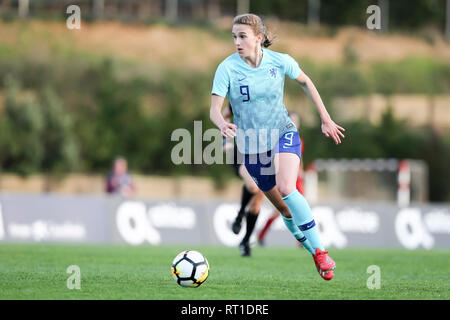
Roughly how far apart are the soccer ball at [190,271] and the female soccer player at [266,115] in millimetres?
1052

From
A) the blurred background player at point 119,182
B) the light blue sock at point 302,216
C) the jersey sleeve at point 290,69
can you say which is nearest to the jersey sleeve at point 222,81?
the jersey sleeve at point 290,69

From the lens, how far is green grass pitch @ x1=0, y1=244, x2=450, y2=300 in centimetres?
643

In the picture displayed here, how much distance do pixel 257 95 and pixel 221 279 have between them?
186 centimetres

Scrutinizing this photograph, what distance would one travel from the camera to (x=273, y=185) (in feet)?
25.3

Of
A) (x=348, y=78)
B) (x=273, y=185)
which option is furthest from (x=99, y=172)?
(x=273, y=185)

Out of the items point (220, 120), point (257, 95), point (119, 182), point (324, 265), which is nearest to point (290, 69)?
point (257, 95)

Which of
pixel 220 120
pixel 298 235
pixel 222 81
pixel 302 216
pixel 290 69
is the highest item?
pixel 290 69

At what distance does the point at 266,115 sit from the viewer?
7.47 meters

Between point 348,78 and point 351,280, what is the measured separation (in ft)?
114

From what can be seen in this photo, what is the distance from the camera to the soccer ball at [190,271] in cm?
694

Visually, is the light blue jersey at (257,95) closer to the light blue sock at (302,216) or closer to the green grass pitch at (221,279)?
the light blue sock at (302,216)

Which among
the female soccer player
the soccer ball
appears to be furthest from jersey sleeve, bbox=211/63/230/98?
the soccer ball

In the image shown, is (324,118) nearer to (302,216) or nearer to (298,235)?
(302,216)
